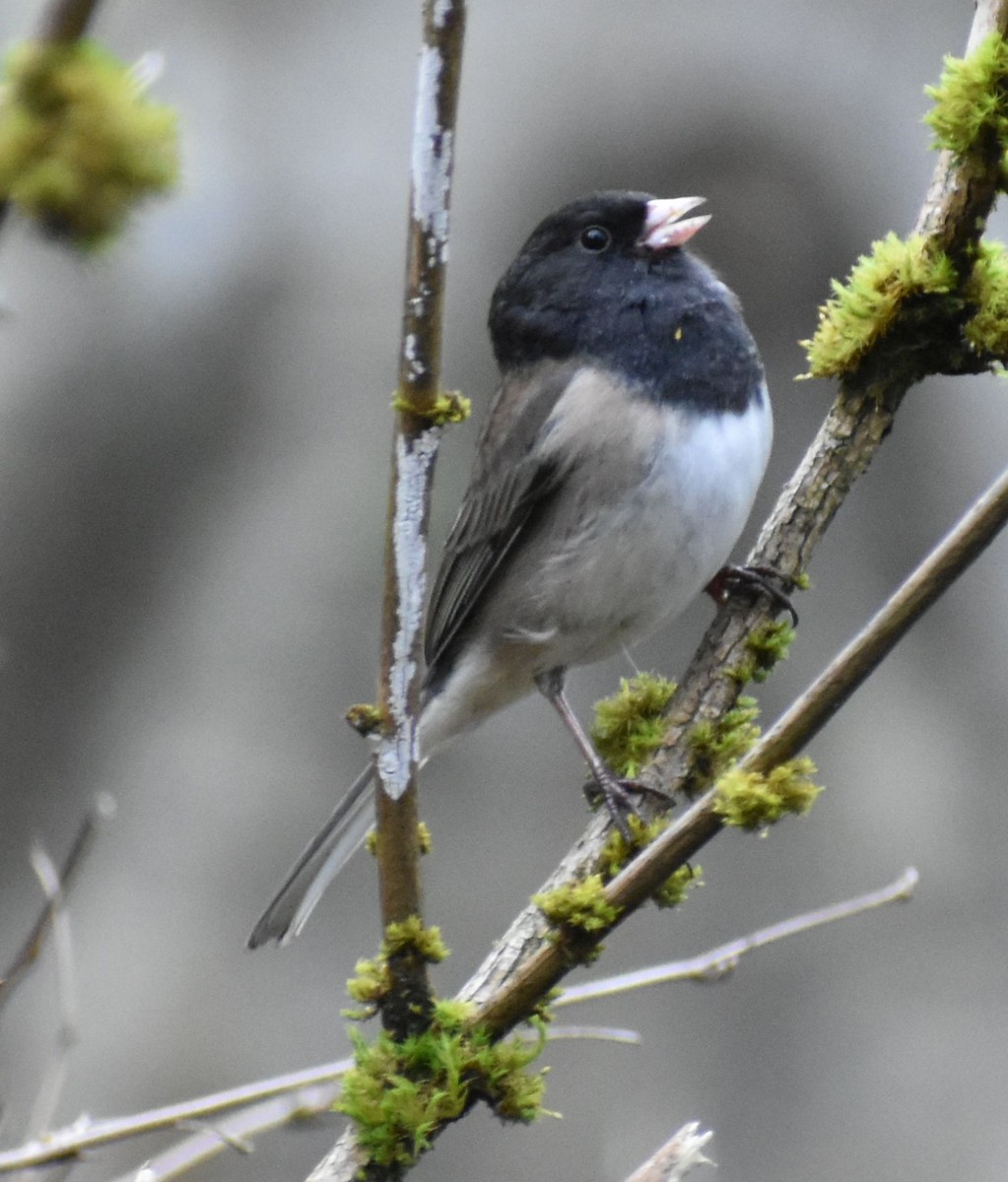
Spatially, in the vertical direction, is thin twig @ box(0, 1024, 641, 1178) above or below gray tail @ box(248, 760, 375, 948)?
below

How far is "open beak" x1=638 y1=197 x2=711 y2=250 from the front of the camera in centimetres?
259

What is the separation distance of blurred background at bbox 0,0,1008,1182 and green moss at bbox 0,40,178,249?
302cm

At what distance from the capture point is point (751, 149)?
388 centimetres

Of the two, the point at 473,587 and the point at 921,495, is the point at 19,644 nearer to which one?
the point at 473,587

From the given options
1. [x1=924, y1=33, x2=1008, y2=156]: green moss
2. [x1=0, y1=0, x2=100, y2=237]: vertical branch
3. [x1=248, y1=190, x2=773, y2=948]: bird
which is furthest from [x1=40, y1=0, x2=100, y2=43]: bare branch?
[x1=248, y1=190, x2=773, y2=948]: bird

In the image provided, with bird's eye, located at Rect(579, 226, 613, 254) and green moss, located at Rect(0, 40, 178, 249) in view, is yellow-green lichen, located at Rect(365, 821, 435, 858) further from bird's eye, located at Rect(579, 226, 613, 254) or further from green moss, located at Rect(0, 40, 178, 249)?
bird's eye, located at Rect(579, 226, 613, 254)

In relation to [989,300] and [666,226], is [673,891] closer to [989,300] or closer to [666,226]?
[989,300]

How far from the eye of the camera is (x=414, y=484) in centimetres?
127

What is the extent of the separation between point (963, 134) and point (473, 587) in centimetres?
120

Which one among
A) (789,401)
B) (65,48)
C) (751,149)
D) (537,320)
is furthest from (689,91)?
(65,48)

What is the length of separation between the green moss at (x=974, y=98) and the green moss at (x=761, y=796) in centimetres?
80

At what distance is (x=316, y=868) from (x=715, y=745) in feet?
2.12

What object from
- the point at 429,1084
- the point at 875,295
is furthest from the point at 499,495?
the point at 429,1084

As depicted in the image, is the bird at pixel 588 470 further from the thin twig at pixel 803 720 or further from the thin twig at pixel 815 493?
the thin twig at pixel 803 720
